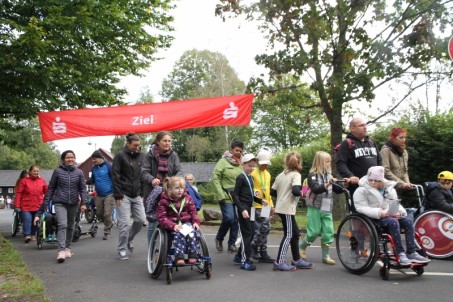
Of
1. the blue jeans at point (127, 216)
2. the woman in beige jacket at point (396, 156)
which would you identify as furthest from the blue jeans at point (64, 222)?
the woman in beige jacket at point (396, 156)

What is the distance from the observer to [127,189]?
24.6ft

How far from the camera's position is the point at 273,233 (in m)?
10.8

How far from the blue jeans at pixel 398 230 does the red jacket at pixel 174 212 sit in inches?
93.5

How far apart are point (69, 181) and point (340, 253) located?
4.56 meters

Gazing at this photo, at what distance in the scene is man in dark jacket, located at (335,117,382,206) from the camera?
642cm

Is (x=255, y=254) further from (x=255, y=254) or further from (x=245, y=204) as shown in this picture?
(x=245, y=204)

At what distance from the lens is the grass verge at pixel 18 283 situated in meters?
4.89

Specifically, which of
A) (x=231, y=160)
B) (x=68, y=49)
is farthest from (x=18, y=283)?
(x=68, y=49)

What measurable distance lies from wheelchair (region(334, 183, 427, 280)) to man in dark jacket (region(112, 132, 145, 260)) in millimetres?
3357

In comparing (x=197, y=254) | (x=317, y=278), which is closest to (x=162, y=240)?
(x=197, y=254)

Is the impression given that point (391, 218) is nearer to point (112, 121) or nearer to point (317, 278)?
point (317, 278)

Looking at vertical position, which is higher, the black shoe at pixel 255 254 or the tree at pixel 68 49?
the tree at pixel 68 49

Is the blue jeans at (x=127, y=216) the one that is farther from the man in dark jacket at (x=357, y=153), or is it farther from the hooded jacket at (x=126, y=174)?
the man in dark jacket at (x=357, y=153)

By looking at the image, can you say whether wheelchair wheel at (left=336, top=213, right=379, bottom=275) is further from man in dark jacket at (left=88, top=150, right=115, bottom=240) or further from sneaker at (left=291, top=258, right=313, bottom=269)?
man in dark jacket at (left=88, top=150, right=115, bottom=240)
